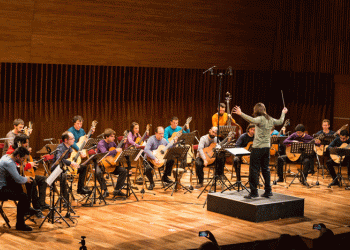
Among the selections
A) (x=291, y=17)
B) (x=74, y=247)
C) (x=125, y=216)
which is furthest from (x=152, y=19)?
(x=74, y=247)

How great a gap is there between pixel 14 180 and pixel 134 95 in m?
6.10

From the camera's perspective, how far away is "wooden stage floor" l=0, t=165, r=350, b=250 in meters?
6.22

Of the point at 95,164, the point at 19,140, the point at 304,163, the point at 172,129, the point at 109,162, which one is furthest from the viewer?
the point at 172,129

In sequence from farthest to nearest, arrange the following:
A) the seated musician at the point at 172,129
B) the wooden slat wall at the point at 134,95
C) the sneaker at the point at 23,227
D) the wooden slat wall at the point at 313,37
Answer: the wooden slat wall at the point at 313,37, the wooden slat wall at the point at 134,95, the seated musician at the point at 172,129, the sneaker at the point at 23,227

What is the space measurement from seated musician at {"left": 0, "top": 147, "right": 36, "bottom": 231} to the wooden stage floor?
0.78 ft

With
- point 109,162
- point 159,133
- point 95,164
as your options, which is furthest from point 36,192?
point 159,133

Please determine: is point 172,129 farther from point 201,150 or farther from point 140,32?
point 140,32

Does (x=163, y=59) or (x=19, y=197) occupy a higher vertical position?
(x=163, y=59)

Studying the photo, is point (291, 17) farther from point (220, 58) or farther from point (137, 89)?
point (137, 89)

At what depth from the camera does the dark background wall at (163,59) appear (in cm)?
1066

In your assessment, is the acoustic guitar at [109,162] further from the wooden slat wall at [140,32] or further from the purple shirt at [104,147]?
the wooden slat wall at [140,32]

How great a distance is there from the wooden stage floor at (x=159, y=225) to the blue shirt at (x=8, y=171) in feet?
2.12

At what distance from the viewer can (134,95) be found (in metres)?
12.4

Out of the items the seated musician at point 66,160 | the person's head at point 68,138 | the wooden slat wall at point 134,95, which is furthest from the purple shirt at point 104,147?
the wooden slat wall at point 134,95
